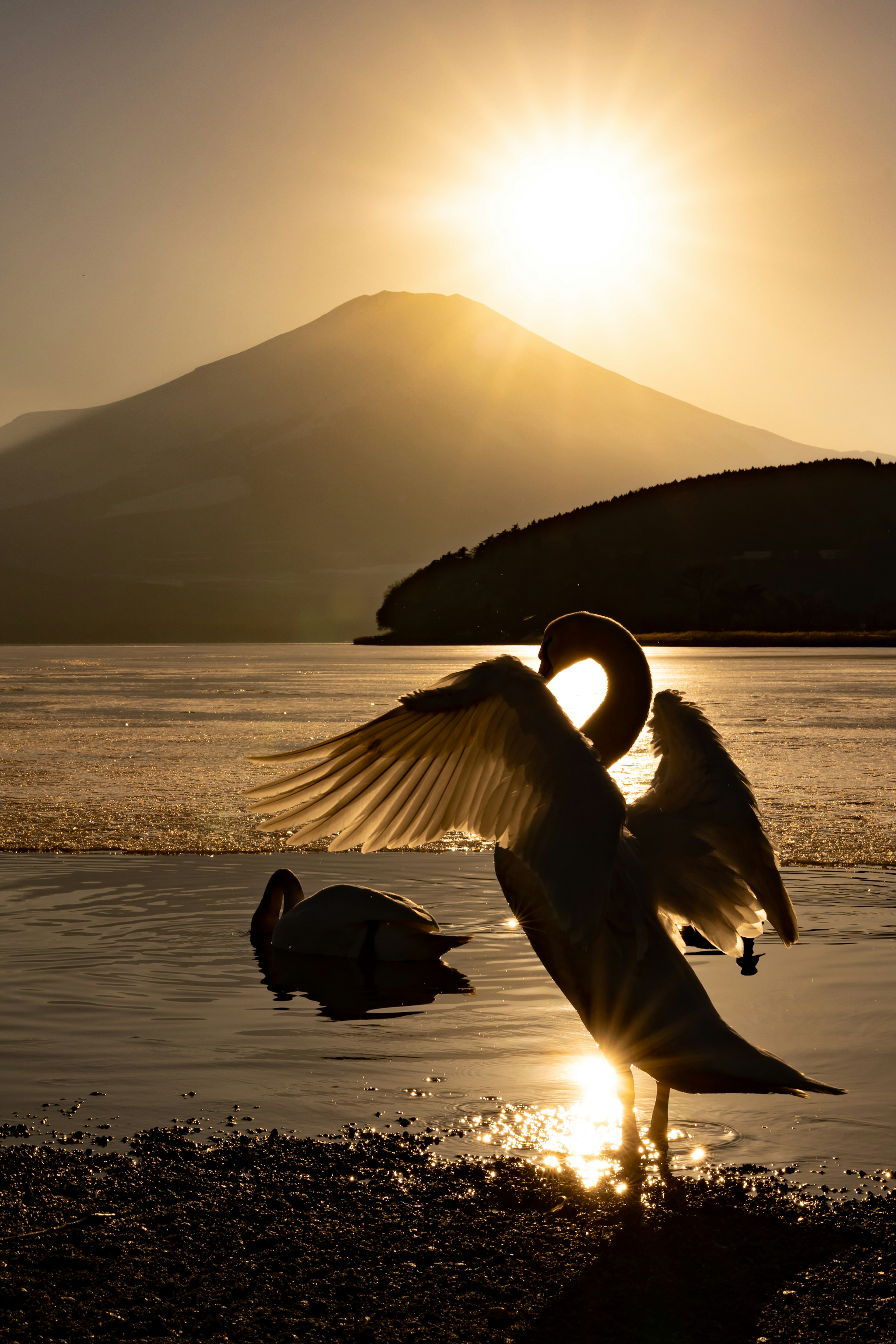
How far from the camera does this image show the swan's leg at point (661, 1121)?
4293 millimetres

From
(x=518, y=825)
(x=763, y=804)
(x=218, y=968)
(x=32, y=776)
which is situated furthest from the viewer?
(x=32, y=776)

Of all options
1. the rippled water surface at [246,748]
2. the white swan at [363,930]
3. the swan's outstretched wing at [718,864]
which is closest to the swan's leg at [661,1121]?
the swan's outstretched wing at [718,864]

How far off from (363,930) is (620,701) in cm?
268

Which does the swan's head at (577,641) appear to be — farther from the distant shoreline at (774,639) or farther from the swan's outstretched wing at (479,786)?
the distant shoreline at (774,639)

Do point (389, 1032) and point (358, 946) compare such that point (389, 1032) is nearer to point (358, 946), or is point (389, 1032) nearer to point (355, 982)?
point (355, 982)

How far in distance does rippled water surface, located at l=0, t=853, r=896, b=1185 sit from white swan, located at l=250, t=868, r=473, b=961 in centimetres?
10

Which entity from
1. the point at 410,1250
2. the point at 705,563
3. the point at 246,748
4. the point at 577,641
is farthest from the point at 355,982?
the point at 705,563

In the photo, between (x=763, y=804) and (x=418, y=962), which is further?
(x=763, y=804)

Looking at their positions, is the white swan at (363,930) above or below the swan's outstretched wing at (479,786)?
below

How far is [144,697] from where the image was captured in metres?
31.3

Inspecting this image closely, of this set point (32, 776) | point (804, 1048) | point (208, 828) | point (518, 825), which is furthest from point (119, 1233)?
point (32, 776)

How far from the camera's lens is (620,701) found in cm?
483

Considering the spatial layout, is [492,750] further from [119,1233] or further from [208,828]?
[208,828]

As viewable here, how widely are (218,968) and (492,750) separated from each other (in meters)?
3.13
